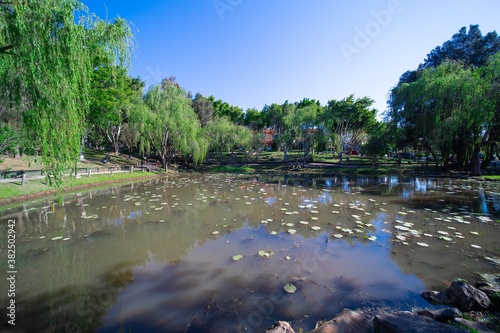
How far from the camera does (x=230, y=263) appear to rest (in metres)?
4.59

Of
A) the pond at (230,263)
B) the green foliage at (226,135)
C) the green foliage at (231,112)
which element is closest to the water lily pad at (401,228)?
the pond at (230,263)

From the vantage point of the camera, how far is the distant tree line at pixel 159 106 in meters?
5.34

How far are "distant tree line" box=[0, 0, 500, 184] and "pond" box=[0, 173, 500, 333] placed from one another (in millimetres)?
2633

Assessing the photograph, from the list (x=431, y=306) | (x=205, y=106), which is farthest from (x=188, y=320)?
(x=205, y=106)

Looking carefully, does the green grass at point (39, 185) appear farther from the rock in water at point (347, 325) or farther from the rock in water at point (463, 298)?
the rock in water at point (463, 298)

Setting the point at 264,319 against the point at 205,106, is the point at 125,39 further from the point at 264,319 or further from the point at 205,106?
the point at 205,106

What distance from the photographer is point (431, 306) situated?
10.4ft

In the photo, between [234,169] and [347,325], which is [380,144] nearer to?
[234,169]

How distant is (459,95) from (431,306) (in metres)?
21.3

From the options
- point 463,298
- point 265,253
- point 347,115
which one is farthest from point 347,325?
point 347,115

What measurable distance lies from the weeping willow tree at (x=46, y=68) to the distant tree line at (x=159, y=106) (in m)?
0.02

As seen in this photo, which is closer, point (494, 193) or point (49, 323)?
point (49, 323)

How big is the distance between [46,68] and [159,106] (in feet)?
60.8

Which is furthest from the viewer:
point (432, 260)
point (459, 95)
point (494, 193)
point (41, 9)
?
point (459, 95)
